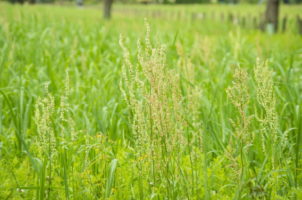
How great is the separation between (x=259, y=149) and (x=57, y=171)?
1298 mm

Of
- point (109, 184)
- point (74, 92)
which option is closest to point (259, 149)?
point (109, 184)

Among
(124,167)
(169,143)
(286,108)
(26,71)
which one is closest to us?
(169,143)

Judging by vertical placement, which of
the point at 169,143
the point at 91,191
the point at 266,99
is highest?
the point at 266,99

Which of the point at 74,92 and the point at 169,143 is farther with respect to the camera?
the point at 74,92

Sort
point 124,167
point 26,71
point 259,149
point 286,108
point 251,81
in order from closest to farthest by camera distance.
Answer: point 124,167
point 259,149
point 286,108
point 251,81
point 26,71

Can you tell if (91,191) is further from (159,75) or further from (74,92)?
(74,92)

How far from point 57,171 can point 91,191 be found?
31cm

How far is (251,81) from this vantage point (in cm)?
384

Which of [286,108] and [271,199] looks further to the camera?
[286,108]

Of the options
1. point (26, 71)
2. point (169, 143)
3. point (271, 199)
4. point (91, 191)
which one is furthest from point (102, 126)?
point (26, 71)

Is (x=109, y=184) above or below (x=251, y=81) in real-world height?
below

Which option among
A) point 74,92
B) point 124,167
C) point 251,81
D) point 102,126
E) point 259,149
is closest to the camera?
point 124,167

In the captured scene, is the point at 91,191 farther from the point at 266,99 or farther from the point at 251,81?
the point at 251,81

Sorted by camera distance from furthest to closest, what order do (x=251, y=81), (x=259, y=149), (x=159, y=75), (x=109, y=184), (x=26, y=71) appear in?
1. (x=26, y=71)
2. (x=251, y=81)
3. (x=259, y=149)
4. (x=109, y=184)
5. (x=159, y=75)
